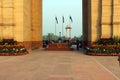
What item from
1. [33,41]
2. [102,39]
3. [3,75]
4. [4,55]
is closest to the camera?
[3,75]

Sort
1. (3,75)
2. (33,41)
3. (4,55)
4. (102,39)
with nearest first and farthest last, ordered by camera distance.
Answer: (3,75), (4,55), (102,39), (33,41)

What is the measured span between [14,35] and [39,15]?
14.8 m

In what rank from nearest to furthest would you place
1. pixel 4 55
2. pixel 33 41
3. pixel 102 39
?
pixel 4 55 → pixel 102 39 → pixel 33 41

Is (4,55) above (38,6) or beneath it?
beneath

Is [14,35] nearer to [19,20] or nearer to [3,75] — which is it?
[19,20]

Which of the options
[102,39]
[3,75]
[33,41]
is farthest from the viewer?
[33,41]

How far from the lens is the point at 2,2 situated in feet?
117

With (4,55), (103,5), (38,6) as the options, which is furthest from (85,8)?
(4,55)

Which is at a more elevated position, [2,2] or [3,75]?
[2,2]

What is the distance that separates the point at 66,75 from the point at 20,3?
66.5 feet

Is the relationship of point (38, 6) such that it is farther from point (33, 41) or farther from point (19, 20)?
point (19, 20)

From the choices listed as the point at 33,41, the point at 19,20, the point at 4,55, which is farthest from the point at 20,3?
the point at 33,41

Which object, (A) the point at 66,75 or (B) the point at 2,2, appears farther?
(B) the point at 2,2

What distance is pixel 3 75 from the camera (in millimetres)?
16641
